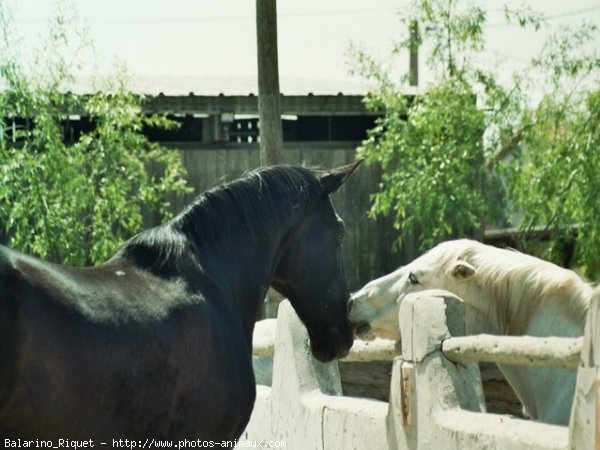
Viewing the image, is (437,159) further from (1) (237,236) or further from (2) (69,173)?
(1) (237,236)

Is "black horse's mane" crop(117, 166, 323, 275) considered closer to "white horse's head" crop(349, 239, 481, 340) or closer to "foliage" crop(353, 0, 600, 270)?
"white horse's head" crop(349, 239, 481, 340)

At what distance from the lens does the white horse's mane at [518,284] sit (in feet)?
18.9

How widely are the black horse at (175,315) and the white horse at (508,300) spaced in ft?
1.94

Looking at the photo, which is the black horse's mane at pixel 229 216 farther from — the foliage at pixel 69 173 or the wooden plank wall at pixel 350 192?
the wooden plank wall at pixel 350 192

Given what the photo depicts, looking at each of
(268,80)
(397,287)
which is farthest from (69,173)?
(397,287)

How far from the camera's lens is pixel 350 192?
19.8m

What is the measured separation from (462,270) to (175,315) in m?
1.86

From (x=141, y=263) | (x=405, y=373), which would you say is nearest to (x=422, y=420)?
(x=405, y=373)

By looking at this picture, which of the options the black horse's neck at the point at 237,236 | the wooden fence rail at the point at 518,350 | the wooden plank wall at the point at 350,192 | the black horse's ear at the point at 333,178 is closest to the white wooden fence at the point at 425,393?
the wooden fence rail at the point at 518,350

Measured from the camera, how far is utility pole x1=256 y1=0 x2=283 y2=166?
1356 centimetres

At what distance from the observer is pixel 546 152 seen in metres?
17.4

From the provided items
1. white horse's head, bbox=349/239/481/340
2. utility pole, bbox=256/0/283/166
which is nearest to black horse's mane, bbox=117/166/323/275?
white horse's head, bbox=349/239/481/340

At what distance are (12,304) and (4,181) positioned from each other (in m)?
11.8

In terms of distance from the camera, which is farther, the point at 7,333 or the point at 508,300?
the point at 508,300
